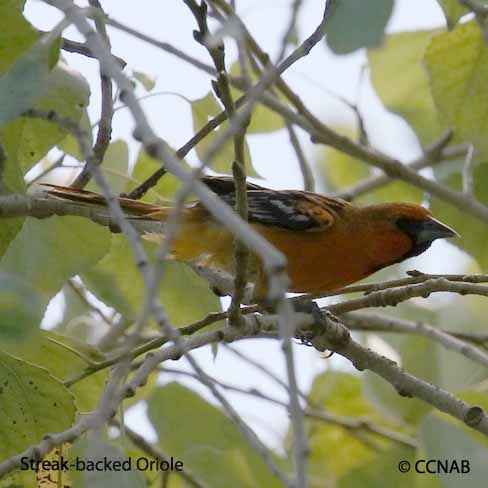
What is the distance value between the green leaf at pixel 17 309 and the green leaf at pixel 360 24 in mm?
769

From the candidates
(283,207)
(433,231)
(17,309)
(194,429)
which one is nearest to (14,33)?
(17,309)

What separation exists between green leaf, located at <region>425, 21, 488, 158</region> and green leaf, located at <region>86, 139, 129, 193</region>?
3.79ft

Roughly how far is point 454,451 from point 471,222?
1734mm

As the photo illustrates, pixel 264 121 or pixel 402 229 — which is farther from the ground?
pixel 264 121

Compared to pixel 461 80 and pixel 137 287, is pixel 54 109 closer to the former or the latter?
pixel 137 287

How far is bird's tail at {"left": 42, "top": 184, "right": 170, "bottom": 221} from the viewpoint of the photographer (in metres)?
3.70

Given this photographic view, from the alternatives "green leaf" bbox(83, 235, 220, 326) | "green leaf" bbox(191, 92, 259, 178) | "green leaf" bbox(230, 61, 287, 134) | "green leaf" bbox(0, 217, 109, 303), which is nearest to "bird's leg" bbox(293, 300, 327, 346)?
"green leaf" bbox(83, 235, 220, 326)

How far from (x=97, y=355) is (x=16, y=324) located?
1702mm

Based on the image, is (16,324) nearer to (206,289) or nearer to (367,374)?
(206,289)

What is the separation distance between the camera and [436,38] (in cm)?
409

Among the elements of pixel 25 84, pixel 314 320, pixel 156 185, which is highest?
pixel 156 185

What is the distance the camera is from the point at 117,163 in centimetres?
411

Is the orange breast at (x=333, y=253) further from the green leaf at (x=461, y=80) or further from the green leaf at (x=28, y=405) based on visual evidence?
the green leaf at (x=28, y=405)

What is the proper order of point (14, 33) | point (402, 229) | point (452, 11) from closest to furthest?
point (14, 33)
point (452, 11)
point (402, 229)
